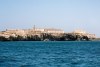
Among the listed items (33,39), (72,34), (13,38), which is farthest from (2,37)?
(72,34)

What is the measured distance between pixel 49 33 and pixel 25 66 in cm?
16820

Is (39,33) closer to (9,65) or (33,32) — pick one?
(33,32)

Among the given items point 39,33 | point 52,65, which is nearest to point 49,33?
point 39,33

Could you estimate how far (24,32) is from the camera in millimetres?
194375

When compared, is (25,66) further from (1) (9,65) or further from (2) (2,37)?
(2) (2,37)

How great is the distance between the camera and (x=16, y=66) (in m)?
30.6

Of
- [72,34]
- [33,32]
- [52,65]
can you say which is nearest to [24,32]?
[33,32]

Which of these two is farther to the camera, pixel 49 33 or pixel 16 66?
pixel 49 33

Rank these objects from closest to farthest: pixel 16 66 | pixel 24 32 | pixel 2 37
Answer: pixel 16 66 → pixel 2 37 → pixel 24 32

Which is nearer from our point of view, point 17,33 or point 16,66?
point 16,66

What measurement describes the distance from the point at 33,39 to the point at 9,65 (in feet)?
543

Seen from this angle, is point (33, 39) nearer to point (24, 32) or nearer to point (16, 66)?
point (24, 32)

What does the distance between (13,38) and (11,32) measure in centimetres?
558

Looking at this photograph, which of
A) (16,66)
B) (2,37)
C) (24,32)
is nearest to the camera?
(16,66)
